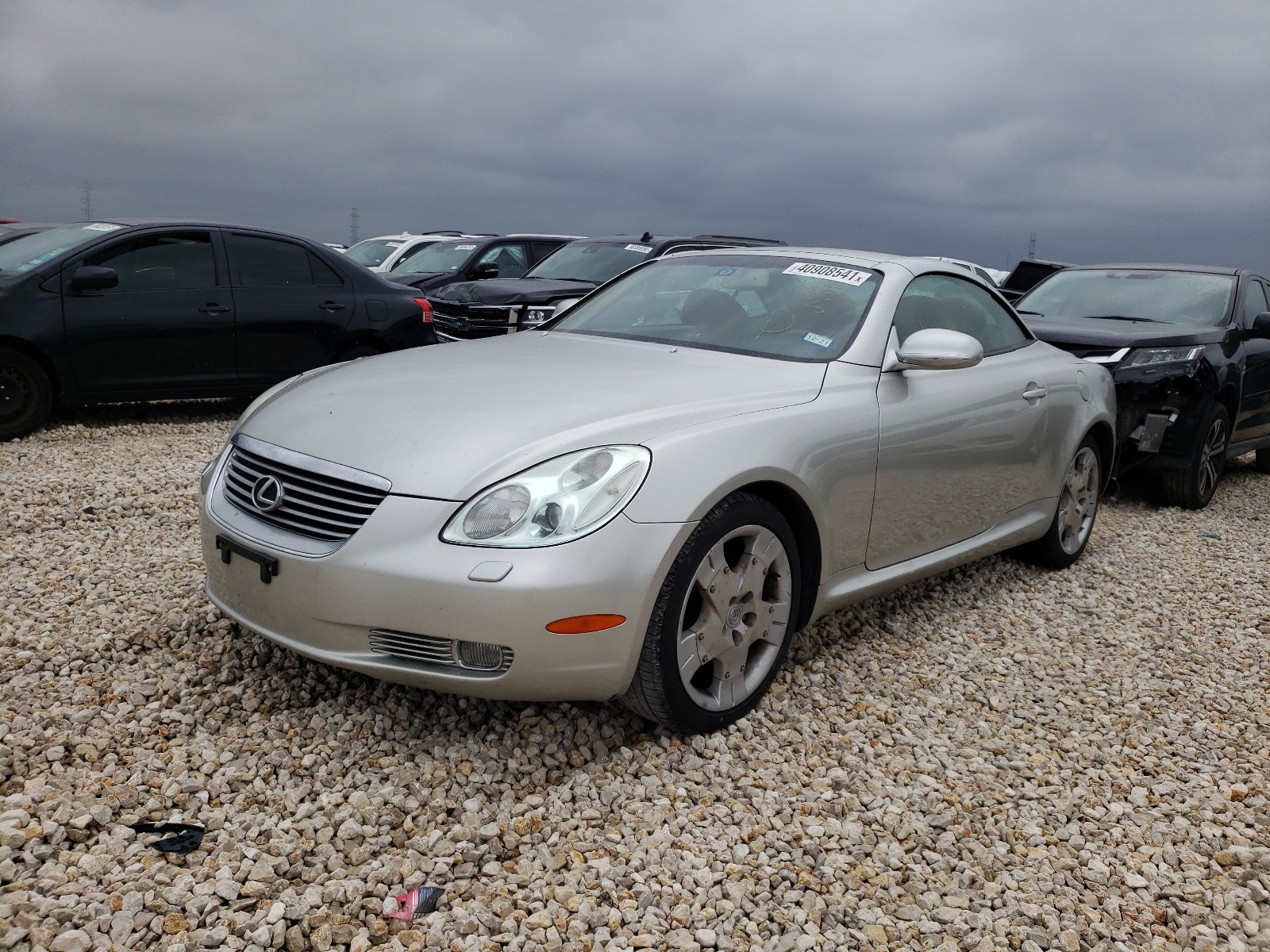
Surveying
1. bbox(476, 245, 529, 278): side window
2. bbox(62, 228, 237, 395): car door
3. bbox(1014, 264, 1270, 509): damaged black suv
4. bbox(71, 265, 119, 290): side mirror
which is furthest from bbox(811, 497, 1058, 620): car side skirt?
bbox(476, 245, 529, 278): side window

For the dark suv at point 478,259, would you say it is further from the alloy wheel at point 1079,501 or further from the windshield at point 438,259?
the alloy wheel at point 1079,501

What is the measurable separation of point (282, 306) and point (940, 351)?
5.91 meters

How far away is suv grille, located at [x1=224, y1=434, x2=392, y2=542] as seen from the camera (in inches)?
114

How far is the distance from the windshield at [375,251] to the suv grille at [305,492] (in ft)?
45.5

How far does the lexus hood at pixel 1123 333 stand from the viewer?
22.5 ft

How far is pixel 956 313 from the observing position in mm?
4551

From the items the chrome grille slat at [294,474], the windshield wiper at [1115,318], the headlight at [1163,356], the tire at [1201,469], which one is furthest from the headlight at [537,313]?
the chrome grille slat at [294,474]

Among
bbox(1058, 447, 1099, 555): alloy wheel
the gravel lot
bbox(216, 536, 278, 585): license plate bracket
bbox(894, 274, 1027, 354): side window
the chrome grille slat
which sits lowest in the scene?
the gravel lot

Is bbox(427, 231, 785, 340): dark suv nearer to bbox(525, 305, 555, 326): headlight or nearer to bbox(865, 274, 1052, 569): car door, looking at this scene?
bbox(525, 305, 555, 326): headlight

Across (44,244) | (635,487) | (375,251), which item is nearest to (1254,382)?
(635,487)

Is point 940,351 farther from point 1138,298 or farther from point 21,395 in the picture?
point 21,395

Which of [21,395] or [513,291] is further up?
[513,291]

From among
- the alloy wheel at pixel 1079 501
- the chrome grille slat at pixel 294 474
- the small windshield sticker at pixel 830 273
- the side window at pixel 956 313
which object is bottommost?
the alloy wheel at pixel 1079 501

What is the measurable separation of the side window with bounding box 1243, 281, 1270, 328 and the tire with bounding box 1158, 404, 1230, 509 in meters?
0.87
